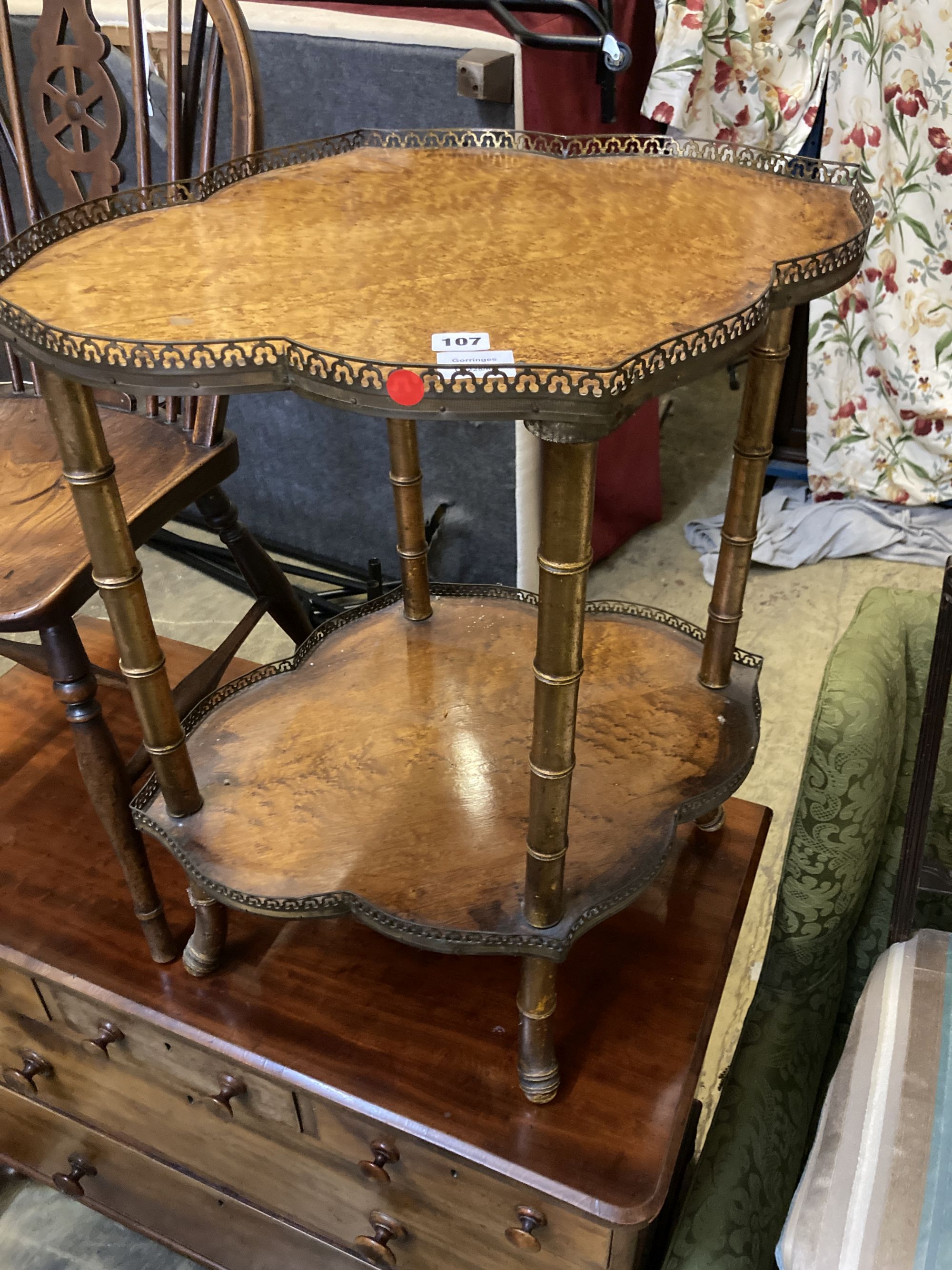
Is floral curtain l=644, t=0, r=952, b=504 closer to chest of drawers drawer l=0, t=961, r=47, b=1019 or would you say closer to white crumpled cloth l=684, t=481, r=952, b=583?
white crumpled cloth l=684, t=481, r=952, b=583

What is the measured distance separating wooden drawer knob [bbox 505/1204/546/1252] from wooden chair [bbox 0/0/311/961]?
0.39 meters

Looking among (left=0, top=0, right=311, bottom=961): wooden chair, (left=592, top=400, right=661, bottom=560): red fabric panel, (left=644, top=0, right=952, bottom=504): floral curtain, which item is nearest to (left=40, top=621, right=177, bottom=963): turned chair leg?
(left=0, top=0, right=311, bottom=961): wooden chair

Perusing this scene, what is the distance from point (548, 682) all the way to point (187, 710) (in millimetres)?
614

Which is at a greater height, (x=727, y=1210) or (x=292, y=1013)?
(x=292, y=1013)

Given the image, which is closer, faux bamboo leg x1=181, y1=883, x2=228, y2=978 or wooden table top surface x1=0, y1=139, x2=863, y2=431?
wooden table top surface x1=0, y1=139, x2=863, y2=431

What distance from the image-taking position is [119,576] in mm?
741

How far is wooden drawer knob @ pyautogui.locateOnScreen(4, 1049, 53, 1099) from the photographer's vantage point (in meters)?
1.06

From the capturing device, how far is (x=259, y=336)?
22.4 inches

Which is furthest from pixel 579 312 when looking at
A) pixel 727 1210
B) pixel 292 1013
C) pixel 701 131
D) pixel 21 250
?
pixel 701 131

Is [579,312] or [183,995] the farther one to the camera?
[183,995]

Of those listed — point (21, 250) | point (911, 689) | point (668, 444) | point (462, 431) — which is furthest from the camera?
point (668, 444)

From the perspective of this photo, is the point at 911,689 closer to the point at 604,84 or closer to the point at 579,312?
the point at 579,312

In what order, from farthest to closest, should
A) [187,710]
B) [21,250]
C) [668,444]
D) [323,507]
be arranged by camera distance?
[668,444]
[323,507]
[187,710]
[21,250]

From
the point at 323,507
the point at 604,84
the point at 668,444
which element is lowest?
the point at 668,444
